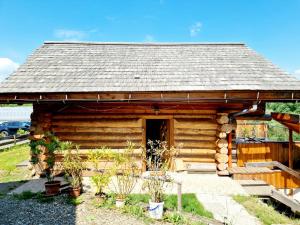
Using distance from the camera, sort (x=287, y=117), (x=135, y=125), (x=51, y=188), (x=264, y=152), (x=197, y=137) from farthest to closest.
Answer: (x=264, y=152) < (x=197, y=137) < (x=135, y=125) < (x=287, y=117) < (x=51, y=188)

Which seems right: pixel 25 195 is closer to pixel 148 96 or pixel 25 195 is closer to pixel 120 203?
pixel 120 203

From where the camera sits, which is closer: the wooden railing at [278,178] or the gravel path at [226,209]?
the gravel path at [226,209]

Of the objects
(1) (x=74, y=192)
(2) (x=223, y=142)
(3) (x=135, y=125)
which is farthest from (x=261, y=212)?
(3) (x=135, y=125)

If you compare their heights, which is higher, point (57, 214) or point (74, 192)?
point (74, 192)

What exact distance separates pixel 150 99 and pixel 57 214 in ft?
15.9

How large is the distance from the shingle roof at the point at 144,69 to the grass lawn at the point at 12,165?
327 cm

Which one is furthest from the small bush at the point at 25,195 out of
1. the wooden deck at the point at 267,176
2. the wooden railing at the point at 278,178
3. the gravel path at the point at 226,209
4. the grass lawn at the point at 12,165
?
the wooden railing at the point at 278,178

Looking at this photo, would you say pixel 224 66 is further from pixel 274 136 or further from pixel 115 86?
pixel 274 136

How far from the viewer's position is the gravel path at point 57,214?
19.0ft

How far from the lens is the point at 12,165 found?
41.0ft

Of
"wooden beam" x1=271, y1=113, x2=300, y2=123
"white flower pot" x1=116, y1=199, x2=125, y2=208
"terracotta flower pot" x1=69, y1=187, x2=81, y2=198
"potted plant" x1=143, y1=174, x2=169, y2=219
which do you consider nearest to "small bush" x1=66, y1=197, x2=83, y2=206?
"terracotta flower pot" x1=69, y1=187, x2=81, y2=198

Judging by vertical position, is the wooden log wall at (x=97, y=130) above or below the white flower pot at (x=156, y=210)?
above

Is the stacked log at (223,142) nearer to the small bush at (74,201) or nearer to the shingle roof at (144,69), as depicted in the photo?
the shingle roof at (144,69)

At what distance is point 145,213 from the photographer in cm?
626
